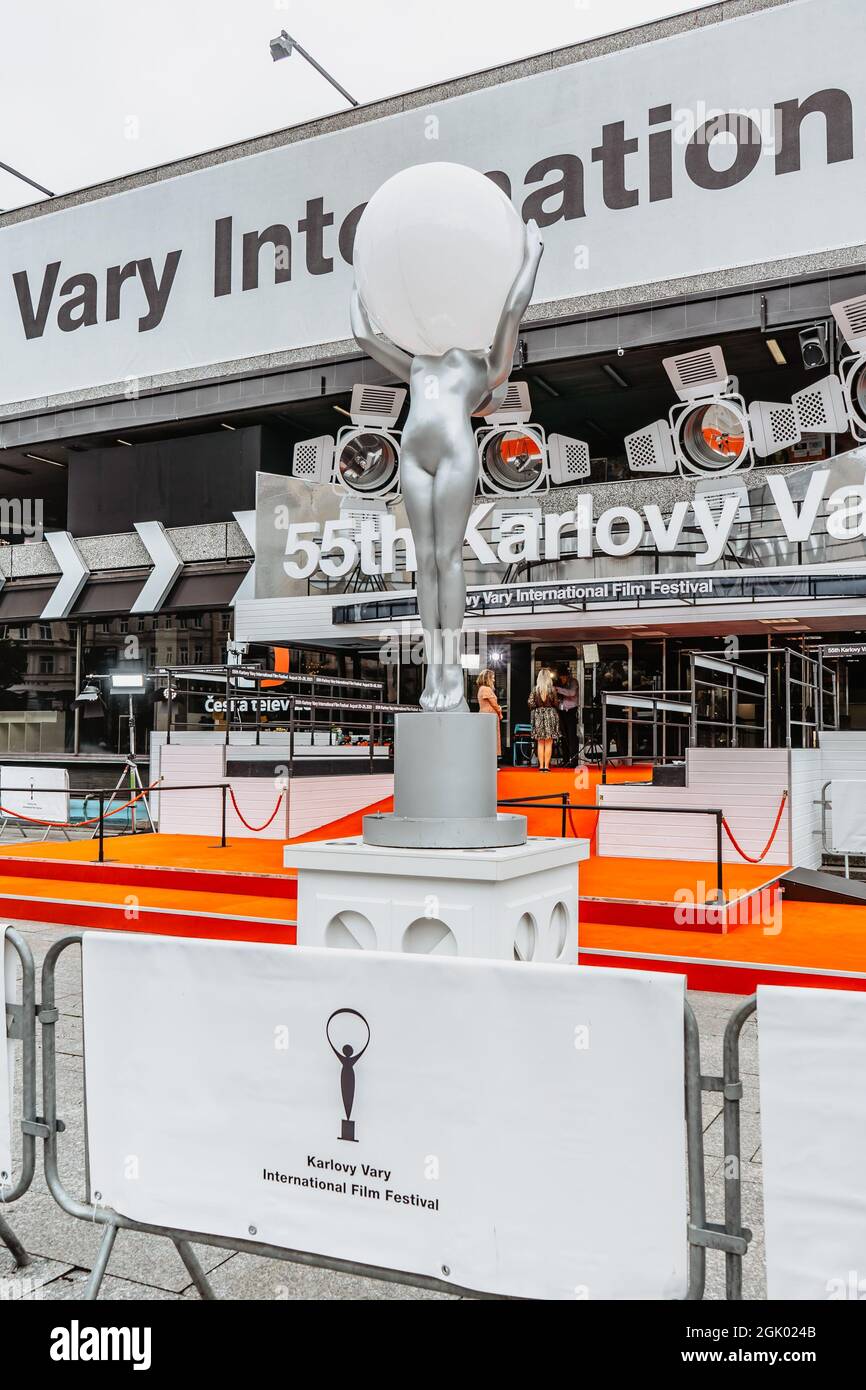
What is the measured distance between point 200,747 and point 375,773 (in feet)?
9.76

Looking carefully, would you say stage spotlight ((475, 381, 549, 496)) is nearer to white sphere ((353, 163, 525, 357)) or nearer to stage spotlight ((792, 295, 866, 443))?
stage spotlight ((792, 295, 866, 443))

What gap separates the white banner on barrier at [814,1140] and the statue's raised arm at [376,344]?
3.83 metres

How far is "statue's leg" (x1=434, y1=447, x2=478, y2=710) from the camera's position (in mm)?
4945

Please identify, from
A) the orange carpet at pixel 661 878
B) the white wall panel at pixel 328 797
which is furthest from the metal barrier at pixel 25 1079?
the white wall panel at pixel 328 797

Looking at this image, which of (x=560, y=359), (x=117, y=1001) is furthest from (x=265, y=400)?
(x=117, y=1001)

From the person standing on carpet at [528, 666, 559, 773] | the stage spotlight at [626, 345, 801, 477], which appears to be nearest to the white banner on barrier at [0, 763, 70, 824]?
the person standing on carpet at [528, 666, 559, 773]

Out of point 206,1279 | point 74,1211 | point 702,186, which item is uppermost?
point 702,186

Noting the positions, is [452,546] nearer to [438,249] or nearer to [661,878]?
[438,249]

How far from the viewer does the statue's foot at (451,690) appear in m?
4.96

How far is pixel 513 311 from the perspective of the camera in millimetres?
4867

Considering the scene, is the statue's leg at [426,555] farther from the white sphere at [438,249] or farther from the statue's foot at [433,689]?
the white sphere at [438,249]
